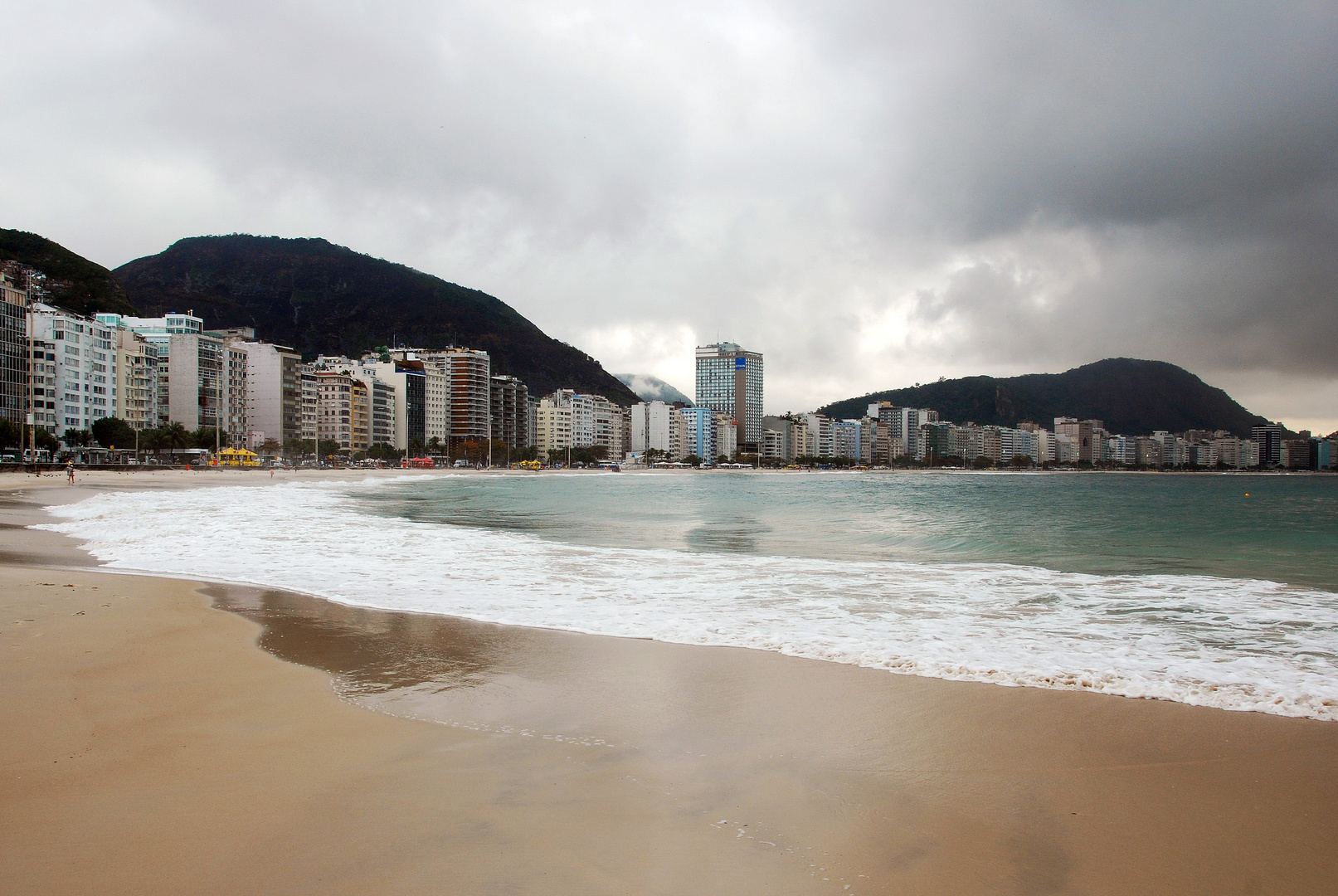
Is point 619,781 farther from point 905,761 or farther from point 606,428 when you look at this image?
point 606,428

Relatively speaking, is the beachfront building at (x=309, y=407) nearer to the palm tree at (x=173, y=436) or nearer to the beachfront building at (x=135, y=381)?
the beachfront building at (x=135, y=381)

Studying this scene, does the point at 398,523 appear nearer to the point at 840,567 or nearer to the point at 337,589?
the point at 337,589

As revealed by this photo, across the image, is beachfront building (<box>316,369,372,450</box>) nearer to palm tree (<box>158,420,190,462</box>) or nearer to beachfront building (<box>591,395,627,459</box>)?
palm tree (<box>158,420,190,462</box>)

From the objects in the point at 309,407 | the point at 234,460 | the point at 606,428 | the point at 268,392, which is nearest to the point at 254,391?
the point at 268,392

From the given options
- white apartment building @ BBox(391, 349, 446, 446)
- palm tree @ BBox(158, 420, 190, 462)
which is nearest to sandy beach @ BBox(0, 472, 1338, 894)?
palm tree @ BBox(158, 420, 190, 462)

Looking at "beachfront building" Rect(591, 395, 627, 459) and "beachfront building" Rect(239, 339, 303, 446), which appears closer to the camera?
"beachfront building" Rect(239, 339, 303, 446)

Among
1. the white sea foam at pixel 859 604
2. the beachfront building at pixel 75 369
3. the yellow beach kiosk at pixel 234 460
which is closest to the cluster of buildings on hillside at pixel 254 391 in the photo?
the beachfront building at pixel 75 369

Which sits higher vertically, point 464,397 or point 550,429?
point 464,397
